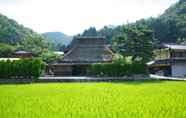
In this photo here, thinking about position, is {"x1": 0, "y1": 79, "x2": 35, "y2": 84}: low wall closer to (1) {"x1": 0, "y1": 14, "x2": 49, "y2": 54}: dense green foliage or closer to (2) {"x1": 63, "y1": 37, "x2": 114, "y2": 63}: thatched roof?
(2) {"x1": 63, "y1": 37, "x2": 114, "y2": 63}: thatched roof

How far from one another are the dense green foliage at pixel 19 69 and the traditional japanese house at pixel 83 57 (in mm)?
9243

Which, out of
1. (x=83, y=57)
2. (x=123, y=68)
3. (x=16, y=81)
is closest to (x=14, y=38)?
(x=83, y=57)

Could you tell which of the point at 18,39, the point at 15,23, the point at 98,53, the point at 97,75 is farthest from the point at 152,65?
the point at 15,23

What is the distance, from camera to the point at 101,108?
12398 millimetres

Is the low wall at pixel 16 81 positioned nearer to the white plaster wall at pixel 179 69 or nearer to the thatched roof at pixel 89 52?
the thatched roof at pixel 89 52

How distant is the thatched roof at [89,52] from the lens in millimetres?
46347

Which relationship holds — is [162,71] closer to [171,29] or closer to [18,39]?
[171,29]

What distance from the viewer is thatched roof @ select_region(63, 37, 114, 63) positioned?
4635 cm

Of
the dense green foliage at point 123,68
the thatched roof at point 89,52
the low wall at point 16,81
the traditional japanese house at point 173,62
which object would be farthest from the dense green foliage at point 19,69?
the traditional japanese house at point 173,62

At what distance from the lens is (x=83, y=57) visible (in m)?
47.0

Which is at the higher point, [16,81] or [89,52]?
[89,52]

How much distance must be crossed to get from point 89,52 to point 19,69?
1378cm

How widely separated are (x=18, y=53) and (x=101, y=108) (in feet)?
194

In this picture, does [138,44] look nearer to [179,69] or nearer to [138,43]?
[138,43]
